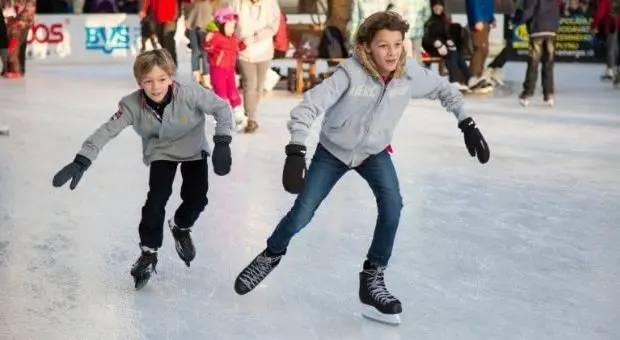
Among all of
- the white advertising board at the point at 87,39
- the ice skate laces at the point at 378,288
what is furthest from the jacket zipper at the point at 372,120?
the white advertising board at the point at 87,39

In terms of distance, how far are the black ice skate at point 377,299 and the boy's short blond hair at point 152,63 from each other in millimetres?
971

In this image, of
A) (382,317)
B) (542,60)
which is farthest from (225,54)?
(382,317)

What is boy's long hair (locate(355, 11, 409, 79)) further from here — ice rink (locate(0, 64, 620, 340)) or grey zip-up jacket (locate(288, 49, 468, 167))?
ice rink (locate(0, 64, 620, 340))

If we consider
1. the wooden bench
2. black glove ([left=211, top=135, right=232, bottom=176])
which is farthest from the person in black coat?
black glove ([left=211, top=135, right=232, bottom=176])

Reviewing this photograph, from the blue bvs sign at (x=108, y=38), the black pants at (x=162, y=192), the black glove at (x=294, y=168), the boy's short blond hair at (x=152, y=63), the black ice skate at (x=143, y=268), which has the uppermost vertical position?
the boy's short blond hair at (x=152, y=63)

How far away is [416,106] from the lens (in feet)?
41.4

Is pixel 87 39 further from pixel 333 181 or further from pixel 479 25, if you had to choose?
pixel 333 181

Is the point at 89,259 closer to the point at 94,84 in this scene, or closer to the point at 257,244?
the point at 257,244

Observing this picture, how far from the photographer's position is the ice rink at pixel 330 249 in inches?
168

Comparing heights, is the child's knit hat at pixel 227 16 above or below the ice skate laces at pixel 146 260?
above

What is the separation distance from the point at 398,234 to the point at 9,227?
1810mm

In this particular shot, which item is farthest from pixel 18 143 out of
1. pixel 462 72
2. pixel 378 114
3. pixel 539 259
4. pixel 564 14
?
pixel 564 14

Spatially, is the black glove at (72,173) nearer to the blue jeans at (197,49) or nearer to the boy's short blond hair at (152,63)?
the boy's short blond hair at (152,63)

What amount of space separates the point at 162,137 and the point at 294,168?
82 cm
